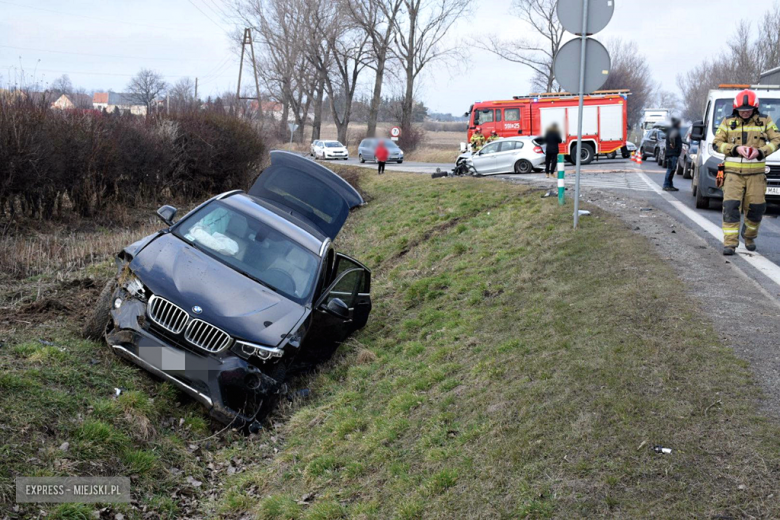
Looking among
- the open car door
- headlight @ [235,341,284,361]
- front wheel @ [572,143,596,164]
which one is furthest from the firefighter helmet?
front wheel @ [572,143,596,164]

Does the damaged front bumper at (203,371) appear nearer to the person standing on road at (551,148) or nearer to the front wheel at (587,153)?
the person standing on road at (551,148)

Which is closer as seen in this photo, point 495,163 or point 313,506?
point 313,506

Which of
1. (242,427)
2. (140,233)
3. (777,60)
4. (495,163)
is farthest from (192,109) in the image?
(777,60)

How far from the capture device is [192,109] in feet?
73.5

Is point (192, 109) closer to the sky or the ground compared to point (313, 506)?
closer to the sky

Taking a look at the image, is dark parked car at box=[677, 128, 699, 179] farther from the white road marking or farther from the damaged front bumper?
the damaged front bumper

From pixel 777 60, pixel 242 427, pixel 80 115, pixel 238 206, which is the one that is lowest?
pixel 242 427

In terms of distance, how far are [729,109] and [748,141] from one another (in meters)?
6.16

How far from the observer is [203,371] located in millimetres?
5992

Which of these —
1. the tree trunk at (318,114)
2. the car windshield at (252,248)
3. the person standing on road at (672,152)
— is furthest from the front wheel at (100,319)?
the tree trunk at (318,114)

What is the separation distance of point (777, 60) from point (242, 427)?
57566 mm

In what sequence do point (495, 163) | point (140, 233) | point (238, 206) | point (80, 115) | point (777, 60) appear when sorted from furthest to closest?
1. point (777, 60)
2. point (495, 163)
3. point (80, 115)
4. point (140, 233)
5. point (238, 206)

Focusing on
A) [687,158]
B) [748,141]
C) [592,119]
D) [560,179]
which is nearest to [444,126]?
[592,119]

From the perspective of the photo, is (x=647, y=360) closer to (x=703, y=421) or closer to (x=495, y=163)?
(x=703, y=421)
